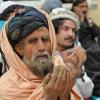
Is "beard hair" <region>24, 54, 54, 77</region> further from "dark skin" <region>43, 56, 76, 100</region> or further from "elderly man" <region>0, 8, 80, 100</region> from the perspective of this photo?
"dark skin" <region>43, 56, 76, 100</region>

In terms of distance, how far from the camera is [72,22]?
12.7 ft

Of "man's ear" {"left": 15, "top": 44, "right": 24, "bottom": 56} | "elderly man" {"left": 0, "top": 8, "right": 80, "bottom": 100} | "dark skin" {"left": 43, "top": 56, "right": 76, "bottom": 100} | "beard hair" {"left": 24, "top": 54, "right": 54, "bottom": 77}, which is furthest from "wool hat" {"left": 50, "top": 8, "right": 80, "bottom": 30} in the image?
"dark skin" {"left": 43, "top": 56, "right": 76, "bottom": 100}

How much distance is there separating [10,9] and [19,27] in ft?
4.94

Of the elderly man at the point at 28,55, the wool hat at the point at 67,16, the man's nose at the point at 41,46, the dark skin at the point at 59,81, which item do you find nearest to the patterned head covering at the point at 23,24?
the elderly man at the point at 28,55

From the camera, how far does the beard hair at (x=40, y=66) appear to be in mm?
2539

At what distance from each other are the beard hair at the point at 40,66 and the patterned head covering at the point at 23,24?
7.8 inches

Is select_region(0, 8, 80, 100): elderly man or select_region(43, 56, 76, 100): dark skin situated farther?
select_region(0, 8, 80, 100): elderly man

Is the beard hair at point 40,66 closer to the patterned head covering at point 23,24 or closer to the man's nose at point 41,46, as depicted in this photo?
the man's nose at point 41,46

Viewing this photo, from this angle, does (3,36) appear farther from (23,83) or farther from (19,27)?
(23,83)

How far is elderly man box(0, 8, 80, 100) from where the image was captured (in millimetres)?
2590

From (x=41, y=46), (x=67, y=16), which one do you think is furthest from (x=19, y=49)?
(x=67, y=16)

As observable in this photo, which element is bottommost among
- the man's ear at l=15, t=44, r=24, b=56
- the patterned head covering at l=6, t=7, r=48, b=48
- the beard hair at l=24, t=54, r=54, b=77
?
the beard hair at l=24, t=54, r=54, b=77

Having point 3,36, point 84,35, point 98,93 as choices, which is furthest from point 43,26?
point 84,35

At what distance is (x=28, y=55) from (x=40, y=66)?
0.60ft
